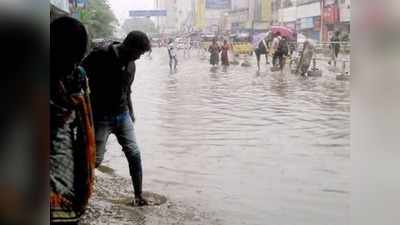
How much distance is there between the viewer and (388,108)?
2508 mm

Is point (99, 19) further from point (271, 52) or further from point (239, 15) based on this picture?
point (271, 52)

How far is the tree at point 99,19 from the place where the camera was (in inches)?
97.7

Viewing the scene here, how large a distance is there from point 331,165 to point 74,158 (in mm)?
1232

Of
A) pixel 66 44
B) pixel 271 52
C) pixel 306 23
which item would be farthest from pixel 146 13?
pixel 306 23

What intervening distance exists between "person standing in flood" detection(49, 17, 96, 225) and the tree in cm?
14

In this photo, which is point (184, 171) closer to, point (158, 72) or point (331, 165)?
point (158, 72)

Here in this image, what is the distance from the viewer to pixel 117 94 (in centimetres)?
253

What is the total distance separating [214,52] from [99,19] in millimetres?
611

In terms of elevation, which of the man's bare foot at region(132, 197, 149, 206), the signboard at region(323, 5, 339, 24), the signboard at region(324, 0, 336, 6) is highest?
the signboard at region(324, 0, 336, 6)

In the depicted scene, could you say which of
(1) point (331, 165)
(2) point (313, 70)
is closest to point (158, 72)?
(2) point (313, 70)

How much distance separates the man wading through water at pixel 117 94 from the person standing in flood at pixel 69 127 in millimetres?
97

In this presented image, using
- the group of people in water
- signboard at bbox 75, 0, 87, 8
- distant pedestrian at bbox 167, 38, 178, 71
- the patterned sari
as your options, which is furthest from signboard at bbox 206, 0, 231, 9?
the patterned sari

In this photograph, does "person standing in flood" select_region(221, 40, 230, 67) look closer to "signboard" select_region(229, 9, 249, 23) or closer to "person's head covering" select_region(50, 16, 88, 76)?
"signboard" select_region(229, 9, 249, 23)

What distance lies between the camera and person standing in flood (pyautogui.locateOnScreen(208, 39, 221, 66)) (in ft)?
8.96
